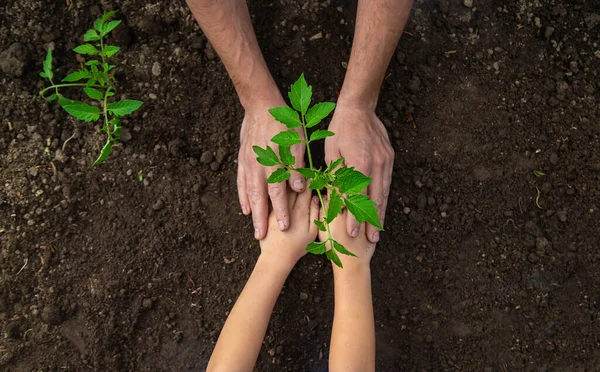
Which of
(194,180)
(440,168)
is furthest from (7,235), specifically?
(440,168)

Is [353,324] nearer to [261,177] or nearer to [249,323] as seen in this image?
[249,323]

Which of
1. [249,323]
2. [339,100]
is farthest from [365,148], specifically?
[249,323]

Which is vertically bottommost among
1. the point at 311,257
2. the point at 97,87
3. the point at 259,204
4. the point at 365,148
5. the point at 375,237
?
the point at 311,257

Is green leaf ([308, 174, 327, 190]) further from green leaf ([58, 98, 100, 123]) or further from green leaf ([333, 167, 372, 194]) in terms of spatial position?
green leaf ([58, 98, 100, 123])

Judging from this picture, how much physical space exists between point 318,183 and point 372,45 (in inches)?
23.4

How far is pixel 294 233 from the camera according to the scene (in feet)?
5.70

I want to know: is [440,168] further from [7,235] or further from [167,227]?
[7,235]

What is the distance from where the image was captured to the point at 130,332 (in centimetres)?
186

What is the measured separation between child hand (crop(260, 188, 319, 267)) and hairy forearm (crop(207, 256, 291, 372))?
0.11 feet

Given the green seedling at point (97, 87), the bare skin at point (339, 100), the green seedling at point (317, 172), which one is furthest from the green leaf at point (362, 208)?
the green seedling at point (97, 87)

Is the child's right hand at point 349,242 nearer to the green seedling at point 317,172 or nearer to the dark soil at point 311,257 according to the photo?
the dark soil at point 311,257

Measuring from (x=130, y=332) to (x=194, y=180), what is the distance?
589 millimetres

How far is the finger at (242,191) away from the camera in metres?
1.83

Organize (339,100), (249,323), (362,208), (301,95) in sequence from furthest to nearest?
(339,100)
(249,323)
(301,95)
(362,208)
